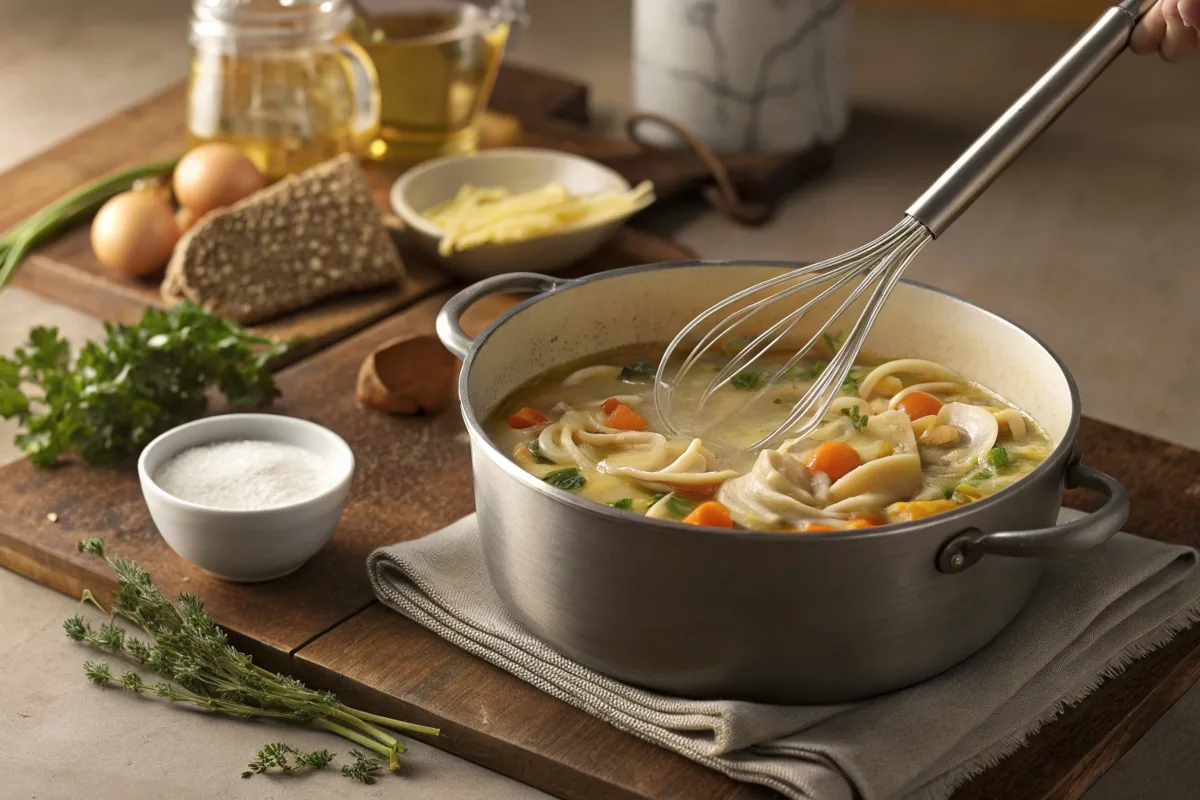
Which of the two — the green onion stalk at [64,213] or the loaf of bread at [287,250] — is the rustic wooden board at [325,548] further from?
the green onion stalk at [64,213]

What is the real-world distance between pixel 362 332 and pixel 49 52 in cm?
240

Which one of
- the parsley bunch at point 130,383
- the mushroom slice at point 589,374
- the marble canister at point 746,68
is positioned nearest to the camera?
the mushroom slice at point 589,374

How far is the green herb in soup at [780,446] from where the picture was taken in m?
1.71

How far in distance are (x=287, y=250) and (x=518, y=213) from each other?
1.41 ft

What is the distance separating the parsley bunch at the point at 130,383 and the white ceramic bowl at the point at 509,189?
1.92 feet

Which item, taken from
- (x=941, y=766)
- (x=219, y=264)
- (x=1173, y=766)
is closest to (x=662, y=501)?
(x=941, y=766)

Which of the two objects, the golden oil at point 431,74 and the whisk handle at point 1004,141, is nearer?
the whisk handle at point 1004,141

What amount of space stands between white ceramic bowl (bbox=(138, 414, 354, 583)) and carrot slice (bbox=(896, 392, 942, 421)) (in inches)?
28.4

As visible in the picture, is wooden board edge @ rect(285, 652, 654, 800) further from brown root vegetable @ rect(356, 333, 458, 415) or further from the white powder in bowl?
brown root vegetable @ rect(356, 333, 458, 415)

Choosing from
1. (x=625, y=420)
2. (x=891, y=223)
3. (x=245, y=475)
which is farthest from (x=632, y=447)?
(x=891, y=223)

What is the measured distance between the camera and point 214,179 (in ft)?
9.74

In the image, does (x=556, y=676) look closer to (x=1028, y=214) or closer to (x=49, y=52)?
(x=1028, y=214)

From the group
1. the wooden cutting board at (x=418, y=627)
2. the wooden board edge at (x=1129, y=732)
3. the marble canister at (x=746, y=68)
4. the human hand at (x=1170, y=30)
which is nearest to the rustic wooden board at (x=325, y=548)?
the wooden cutting board at (x=418, y=627)

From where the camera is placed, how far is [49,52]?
4590 millimetres
